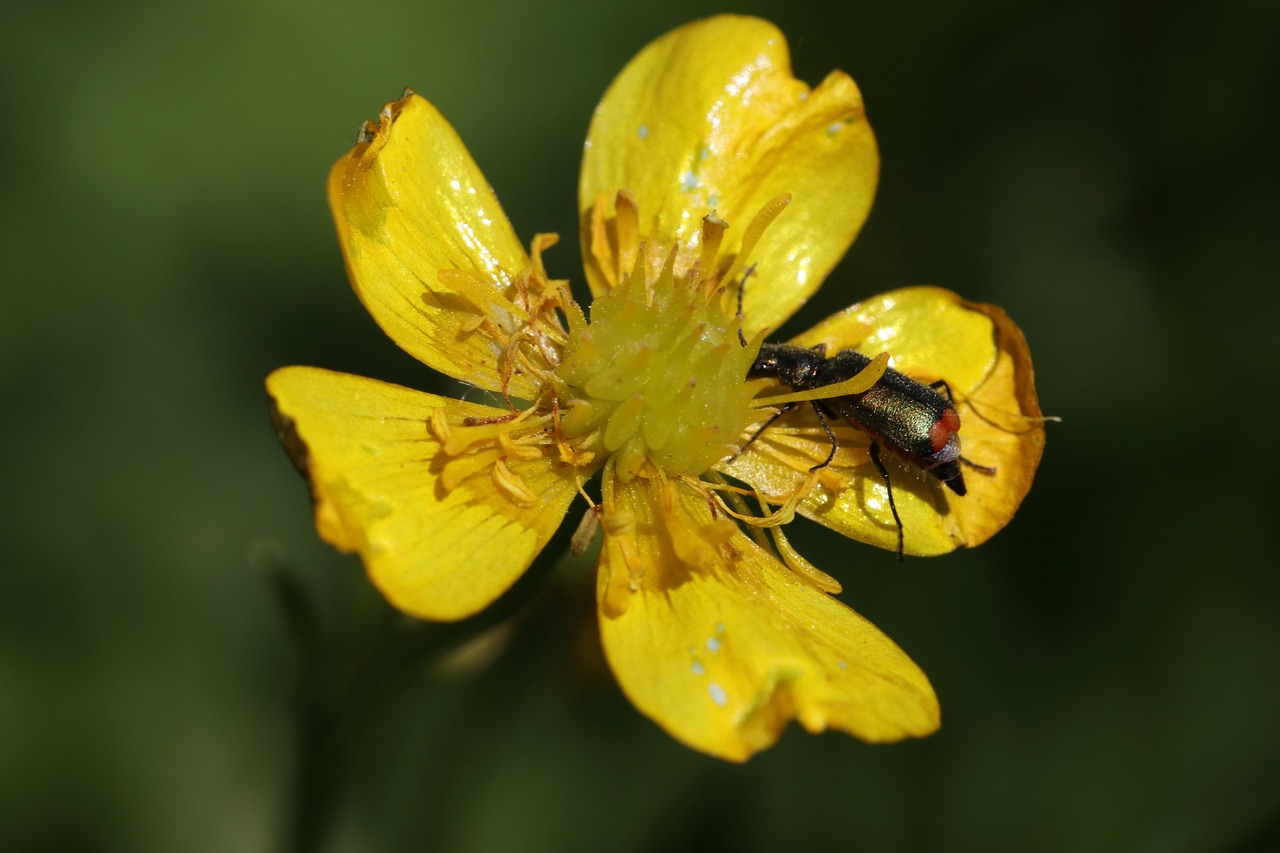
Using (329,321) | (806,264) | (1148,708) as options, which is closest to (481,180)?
(806,264)

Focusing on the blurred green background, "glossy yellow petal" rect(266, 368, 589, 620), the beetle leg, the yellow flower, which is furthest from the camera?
the blurred green background

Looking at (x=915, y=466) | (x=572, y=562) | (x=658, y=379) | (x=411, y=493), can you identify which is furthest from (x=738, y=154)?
(x=411, y=493)

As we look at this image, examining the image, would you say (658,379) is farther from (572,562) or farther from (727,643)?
(572,562)

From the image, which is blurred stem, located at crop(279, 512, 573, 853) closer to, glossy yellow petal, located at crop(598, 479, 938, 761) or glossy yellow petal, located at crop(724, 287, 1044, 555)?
glossy yellow petal, located at crop(598, 479, 938, 761)

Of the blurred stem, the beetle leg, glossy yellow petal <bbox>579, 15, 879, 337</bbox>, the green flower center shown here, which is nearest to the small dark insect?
the beetle leg

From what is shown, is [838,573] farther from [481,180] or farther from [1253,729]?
[481,180]

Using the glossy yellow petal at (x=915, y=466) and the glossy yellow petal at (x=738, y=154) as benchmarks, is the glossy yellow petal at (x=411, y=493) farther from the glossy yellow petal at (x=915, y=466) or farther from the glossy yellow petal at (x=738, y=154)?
the glossy yellow petal at (x=738, y=154)
